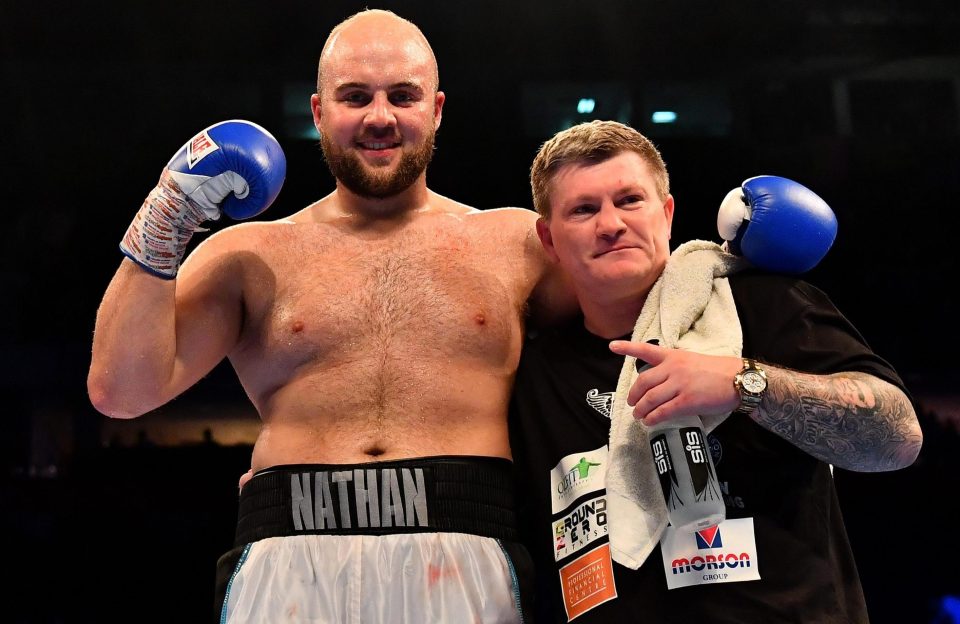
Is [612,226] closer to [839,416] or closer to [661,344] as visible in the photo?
[661,344]

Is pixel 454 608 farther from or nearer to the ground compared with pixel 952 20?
nearer to the ground

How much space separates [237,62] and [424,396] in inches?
129

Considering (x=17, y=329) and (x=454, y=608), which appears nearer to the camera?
(x=454, y=608)

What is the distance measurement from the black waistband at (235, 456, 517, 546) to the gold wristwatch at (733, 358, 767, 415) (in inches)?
21.4

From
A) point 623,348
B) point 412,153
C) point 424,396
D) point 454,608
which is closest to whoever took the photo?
point 623,348

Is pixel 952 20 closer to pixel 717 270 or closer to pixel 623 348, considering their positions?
pixel 717 270

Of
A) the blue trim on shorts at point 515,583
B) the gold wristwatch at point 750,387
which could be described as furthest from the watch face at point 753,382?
the blue trim on shorts at point 515,583

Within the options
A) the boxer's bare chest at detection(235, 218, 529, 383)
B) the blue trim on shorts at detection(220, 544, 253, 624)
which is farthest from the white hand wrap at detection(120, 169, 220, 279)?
the blue trim on shorts at detection(220, 544, 253, 624)

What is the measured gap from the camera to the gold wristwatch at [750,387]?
1.45 m

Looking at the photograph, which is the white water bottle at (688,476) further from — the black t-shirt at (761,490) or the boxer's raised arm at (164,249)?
the boxer's raised arm at (164,249)

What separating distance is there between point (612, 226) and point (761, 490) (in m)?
0.49

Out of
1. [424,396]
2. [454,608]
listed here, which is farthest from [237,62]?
[454,608]

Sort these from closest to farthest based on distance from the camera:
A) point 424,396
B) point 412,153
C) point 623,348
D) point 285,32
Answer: point 623,348 < point 424,396 < point 412,153 < point 285,32

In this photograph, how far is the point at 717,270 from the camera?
1718 mm
